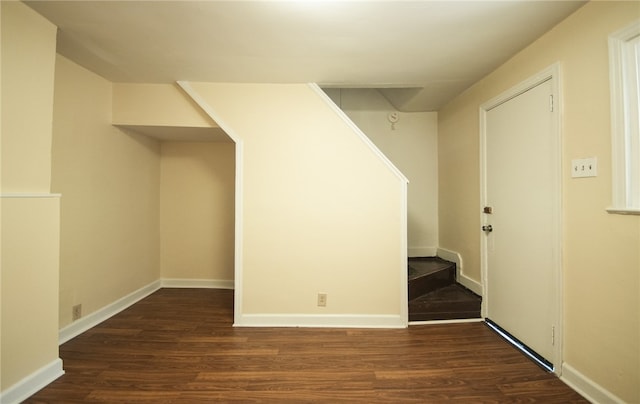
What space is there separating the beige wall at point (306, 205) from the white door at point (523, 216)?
803 millimetres

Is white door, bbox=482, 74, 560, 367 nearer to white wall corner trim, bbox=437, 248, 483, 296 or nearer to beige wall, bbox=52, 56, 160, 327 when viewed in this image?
white wall corner trim, bbox=437, 248, 483, 296

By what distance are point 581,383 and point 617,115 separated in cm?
152

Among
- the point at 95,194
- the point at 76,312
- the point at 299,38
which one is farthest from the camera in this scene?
the point at 95,194

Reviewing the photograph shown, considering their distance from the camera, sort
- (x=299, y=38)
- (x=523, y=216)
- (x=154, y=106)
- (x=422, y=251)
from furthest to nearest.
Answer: (x=422, y=251) → (x=154, y=106) → (x=523, y=216) → (x=299, y=38)

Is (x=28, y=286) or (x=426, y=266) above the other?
(x=28, y=286)

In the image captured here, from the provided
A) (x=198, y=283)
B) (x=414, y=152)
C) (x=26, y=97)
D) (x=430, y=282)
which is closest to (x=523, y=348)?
(x=430, y=282)

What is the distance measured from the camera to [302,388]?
1521mm

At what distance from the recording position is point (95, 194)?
2.26 meters

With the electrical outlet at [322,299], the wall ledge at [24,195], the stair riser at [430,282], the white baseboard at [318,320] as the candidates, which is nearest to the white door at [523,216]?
the stair riser at [430,282]

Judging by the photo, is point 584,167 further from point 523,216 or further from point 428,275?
point 428,275

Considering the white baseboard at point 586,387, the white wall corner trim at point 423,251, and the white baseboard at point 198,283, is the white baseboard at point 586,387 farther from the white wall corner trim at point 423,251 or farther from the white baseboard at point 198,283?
the white baseboard at point 198,283

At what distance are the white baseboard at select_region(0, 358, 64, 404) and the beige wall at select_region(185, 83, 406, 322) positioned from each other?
1210 millimetres

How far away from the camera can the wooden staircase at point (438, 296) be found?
2.31 m

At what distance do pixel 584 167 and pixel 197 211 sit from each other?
3603 millimetres
